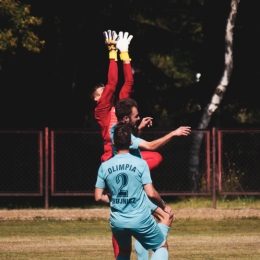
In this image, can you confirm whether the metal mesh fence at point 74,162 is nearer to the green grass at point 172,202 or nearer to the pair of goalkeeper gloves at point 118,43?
the green grass at point 172,202

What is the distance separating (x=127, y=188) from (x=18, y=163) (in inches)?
595

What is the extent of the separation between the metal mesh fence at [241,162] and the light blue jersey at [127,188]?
13.7 metres

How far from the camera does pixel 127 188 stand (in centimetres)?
899

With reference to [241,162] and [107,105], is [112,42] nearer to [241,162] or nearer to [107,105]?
[107,105]

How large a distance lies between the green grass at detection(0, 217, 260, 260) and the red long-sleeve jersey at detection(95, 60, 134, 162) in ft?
8.67

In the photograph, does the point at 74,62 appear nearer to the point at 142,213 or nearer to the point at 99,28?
the point at 99,28

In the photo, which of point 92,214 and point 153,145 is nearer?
point 153,145

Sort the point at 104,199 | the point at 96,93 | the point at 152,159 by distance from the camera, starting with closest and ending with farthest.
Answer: the point at 104,199 < the point at 152,159 < the point at 96,93

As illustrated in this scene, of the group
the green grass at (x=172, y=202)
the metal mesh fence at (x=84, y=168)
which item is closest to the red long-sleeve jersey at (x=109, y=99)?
the green grass at (x=172, y=202)

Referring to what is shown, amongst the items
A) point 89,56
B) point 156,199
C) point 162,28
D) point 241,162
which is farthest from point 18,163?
point 156,199

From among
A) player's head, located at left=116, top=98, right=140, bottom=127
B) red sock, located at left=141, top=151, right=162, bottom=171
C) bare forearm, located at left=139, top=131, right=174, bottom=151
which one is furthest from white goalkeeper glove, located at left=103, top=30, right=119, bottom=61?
bare forearm, located at left=139, top=131, right=174, bottom=151

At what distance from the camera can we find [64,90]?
997 inches

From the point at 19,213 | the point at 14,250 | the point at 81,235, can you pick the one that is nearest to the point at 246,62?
the point at 19,213

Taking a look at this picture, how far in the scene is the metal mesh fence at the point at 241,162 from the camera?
→ 23.0 meters
